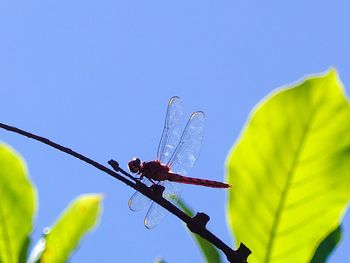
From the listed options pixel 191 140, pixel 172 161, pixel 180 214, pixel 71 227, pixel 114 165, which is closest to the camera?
pixel 180 214

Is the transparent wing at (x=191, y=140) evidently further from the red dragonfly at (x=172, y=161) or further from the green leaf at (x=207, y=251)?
the green leaf at (x=207, y=251)

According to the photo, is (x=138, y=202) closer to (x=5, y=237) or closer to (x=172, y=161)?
(x=172, y=161)

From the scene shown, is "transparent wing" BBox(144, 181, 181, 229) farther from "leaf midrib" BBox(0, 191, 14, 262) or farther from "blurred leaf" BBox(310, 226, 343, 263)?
"blurred leaf" BBox(310, 226, 343, 263)

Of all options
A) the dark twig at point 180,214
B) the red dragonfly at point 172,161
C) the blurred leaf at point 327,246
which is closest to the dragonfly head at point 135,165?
the red dragonfly at point 172,161

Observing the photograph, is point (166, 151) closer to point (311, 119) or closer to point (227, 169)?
point (227, 169)

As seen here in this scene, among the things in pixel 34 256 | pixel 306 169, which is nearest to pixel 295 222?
pixel 306 169

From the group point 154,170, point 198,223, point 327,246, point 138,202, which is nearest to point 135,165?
point 154,170

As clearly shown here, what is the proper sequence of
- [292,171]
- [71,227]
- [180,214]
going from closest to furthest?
[180,214]
[292,171]
[71,227]
